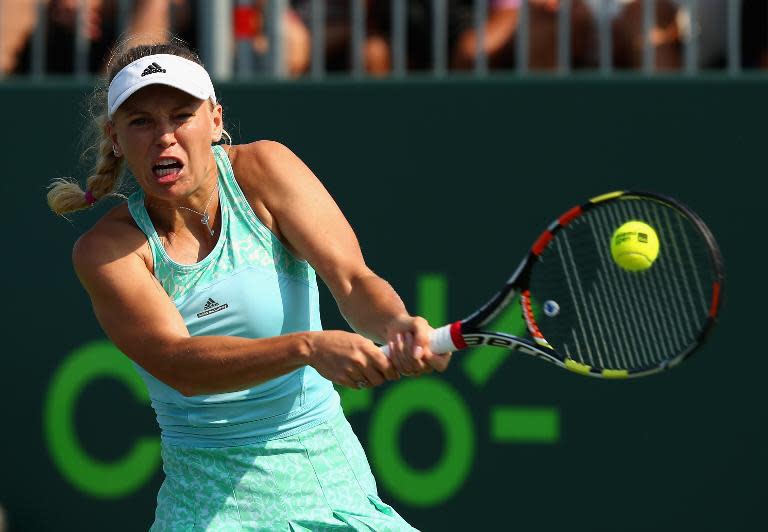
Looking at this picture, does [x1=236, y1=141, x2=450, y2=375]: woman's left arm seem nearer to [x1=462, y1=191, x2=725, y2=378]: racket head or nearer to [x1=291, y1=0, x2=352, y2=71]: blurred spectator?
[x1=462, y1=191, x2=725, y2=378]: racket head

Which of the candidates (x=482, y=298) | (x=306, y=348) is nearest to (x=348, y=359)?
(x=306, y=348)

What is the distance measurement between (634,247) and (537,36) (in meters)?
2.25

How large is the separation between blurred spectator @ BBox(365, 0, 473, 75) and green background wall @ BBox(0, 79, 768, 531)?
1.11ft

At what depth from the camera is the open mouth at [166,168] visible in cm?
320

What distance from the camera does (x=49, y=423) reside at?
534cm

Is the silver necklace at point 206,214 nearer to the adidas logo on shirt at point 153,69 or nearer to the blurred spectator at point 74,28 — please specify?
the adidas logo on shirt at point 153,69

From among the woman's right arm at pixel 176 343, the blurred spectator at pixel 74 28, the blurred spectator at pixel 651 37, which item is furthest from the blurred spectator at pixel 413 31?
the woman's right arm at pixel 176 343

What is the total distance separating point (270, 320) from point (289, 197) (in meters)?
0.29

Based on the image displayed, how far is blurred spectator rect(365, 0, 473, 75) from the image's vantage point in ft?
17.7

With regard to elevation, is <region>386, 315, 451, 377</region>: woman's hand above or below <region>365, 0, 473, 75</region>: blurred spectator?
below

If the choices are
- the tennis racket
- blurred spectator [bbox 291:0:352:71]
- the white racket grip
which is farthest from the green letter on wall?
the white racket grip

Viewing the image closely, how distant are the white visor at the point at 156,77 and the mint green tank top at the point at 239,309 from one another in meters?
0.23

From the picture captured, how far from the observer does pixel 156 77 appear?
10.4 feet

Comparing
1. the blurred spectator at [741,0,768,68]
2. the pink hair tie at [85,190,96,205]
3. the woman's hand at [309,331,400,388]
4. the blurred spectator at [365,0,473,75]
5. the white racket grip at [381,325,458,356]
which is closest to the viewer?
the woman's hand at [309,331,400,388]
